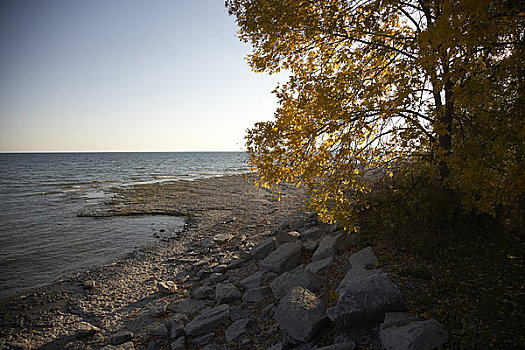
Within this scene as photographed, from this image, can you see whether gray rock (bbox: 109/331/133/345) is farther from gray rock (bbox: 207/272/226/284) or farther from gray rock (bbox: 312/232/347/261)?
gray rock (bbox: 312/232/347/261)

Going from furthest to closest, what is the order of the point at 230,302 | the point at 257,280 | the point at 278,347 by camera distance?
1. the point at 257,280
2. the point at 230,302
3. the point at 278,347

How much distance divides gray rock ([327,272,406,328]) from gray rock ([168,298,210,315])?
136 inches

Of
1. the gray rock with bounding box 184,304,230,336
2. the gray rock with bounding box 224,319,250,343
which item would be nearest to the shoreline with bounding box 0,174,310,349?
the gray rock with bounding box 184,304,230,336

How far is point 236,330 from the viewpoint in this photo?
15.8 ft

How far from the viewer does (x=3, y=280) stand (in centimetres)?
820

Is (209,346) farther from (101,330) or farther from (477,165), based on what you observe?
(477,165)

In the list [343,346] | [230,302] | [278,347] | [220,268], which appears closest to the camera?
[343,346]

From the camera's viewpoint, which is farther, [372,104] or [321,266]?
[321,266]

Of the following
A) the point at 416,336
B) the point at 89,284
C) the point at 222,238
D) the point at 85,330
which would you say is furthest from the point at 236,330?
the point at 222,238

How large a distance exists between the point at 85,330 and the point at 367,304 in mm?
5758

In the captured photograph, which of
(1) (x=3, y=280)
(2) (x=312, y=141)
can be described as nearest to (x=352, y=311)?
(2) (x=312, y=141)

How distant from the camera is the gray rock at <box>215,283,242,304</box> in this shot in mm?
5992

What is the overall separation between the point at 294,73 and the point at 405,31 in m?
2.88

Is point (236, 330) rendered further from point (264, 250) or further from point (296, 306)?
point (264, 250)
